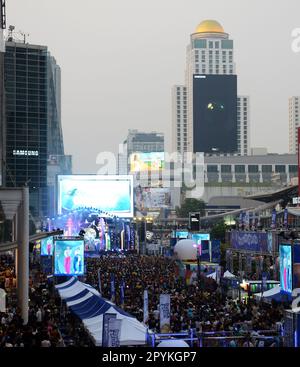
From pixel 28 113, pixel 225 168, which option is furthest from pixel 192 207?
pixel 28 113

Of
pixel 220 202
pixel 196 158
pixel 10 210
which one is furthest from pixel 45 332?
pixel 196 158

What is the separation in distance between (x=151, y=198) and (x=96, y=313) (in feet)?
419

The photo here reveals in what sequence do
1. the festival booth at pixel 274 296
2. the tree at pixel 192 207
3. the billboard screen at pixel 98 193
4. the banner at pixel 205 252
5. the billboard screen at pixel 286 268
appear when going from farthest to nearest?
the tree at pixel 192 207
the billboard screen at pixel 98 193
the banner at pixel 205 252
the festival booth at pixel 274 296
the billboard screen at pixel 286 268

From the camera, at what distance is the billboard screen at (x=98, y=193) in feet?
261

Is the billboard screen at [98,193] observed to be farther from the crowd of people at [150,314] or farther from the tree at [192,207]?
the crowd of people at [150,314]

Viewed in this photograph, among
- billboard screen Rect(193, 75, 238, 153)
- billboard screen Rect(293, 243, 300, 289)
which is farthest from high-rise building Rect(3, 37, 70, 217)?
billboard screen Rect(293, 243, 300, 289)

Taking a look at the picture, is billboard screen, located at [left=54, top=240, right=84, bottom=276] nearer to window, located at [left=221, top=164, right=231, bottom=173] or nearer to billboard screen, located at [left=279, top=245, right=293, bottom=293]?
billboard screen, located at [left=279, top=245, right=293, bottom=293]

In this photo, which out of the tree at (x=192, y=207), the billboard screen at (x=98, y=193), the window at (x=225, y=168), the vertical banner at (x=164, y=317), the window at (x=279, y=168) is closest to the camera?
the vertical banner at (x=164, y=317)

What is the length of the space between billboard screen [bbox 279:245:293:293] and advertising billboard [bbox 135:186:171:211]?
391 ft

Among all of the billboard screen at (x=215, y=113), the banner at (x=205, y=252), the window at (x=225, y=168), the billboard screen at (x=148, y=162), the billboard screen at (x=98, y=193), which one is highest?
the billboard screen at (x=215, y=113)

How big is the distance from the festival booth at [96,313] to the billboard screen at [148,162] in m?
136

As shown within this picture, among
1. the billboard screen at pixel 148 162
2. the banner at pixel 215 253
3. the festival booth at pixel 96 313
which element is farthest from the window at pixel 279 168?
the festival booth at pixel 96 313
